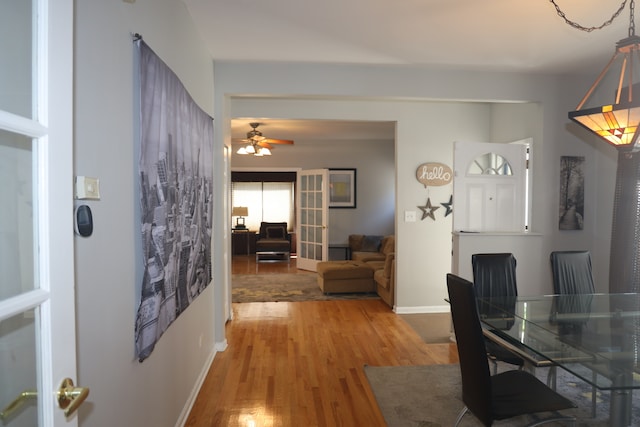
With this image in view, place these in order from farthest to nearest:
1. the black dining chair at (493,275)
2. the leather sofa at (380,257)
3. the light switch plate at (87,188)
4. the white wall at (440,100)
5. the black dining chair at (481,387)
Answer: the leather sofa at (380,257)
the white wall at (440,100)
the black dining chair at (493,275)
the black dining chair at (481,387)
the light switch plate at (87,188)

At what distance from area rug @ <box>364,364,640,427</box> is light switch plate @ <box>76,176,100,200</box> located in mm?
2228

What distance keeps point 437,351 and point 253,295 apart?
10.4ft

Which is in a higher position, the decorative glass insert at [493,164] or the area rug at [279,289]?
the decorative glass insert at [493,164]

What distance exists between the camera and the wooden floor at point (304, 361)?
2730mm

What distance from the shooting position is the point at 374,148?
9.05m

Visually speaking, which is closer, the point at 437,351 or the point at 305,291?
the point at 437,351

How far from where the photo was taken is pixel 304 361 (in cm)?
364

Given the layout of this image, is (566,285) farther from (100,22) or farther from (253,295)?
(253,295)

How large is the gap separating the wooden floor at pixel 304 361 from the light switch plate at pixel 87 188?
6.08 feet

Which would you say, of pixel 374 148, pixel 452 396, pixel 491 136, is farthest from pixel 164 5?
pixel 374 148

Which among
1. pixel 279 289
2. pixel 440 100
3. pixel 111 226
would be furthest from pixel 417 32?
pixel 279 289

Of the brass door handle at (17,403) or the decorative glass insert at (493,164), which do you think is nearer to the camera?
the brass door handle at (17,403)

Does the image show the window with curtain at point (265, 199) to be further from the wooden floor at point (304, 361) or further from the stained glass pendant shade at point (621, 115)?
the stained glass pendant shade at point (621, 115)

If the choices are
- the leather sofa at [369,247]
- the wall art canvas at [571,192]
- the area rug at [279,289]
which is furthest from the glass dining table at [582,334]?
the leather sofa at [369,247]
